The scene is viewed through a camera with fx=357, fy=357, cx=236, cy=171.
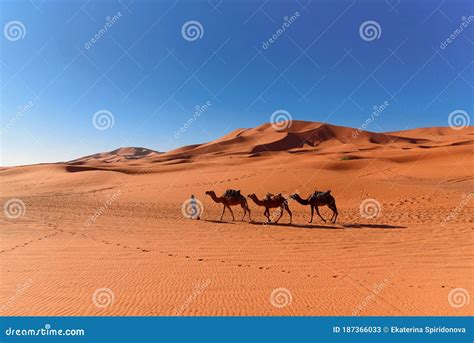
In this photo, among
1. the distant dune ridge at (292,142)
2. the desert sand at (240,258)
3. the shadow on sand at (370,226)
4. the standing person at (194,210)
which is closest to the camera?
the desert sand at (240,258)

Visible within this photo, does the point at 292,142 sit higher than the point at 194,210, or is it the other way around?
the point at 292,142

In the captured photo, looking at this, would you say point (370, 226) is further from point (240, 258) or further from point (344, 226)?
point (240, 258)

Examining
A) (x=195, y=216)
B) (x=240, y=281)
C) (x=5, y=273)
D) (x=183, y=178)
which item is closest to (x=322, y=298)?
(x=240, y=281)

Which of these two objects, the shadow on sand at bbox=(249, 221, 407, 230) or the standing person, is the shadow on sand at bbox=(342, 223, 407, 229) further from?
the standing person

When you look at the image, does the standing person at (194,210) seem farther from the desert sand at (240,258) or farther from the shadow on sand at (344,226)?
the shadow on sand at (344,226)

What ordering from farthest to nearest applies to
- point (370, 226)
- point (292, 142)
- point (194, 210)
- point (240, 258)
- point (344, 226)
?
point (292, 142)
point (194, 210)
point (344, 226)
point (370, 226)
point (240, 258)

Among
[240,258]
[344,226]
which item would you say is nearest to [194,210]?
[344,226]

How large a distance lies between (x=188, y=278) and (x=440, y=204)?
1476 cm

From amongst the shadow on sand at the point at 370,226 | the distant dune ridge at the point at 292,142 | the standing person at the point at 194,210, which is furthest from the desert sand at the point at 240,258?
the distant dune ridge at the point at 292,142

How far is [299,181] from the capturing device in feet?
84.2

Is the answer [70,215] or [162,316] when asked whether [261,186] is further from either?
[162,316]

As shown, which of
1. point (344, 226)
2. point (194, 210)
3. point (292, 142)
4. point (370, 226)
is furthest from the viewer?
point (292, 142)

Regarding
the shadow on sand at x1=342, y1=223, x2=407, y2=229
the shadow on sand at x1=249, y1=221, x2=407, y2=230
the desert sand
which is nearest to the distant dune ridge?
the desert sand

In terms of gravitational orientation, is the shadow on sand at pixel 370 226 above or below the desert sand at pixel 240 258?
above
